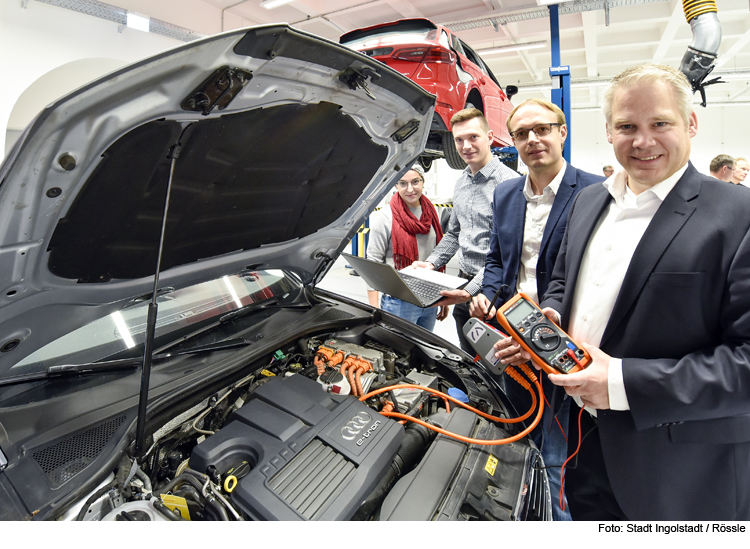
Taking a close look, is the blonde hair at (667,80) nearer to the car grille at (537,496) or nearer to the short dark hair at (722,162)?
the car grille at (537,496)

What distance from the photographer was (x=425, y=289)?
1993 millimetres

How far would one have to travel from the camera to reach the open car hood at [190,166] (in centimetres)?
77

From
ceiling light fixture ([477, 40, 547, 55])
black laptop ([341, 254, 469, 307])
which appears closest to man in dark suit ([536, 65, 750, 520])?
black laptop ([341, 254, 469, 307])

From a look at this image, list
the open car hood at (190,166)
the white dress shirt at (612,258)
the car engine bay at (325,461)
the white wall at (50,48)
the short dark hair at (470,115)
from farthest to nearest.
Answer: the white wall at (50,48), the short dark hair at (470,115), the white dress shirt at (612,258), the car engine bay at (325,461), the open car hood at (190,166)

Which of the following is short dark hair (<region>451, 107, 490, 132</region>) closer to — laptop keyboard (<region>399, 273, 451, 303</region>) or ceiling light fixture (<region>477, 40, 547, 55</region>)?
laptop keyboard (<region>399, 273, 451, 303</region>)

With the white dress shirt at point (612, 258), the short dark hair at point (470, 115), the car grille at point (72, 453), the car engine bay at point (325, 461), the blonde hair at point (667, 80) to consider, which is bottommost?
the car engine bay at point (325, 461)

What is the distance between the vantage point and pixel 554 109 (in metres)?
1.75

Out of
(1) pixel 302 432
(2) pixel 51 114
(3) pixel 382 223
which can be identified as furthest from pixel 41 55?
(1) pixel 302 432

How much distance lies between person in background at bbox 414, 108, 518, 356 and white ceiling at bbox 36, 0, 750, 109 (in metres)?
4.16

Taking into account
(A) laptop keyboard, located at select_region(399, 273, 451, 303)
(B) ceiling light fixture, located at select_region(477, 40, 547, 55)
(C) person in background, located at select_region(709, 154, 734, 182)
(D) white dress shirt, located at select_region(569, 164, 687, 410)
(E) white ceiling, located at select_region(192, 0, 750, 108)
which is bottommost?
(A) laptop keyboard, located at select_region(399, 273, 451, 303)

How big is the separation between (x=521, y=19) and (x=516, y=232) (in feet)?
18.5

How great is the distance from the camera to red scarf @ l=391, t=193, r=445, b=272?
312 cm

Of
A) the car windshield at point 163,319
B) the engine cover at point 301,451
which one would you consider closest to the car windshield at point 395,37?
the car windshield at point 163,319

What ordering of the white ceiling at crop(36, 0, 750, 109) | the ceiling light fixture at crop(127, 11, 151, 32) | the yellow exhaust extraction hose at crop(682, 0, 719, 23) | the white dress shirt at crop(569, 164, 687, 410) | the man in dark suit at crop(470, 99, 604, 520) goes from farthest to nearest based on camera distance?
1. the white ceiling at crop(36, 0, 750, 109)
2. the ceiling light fixture at crop(127, 11, 151, 32)
3. the yellow exhaust extraction hose at crop(682, 0, 719, 23)
4. the man in dark suit at crop(470, 99, 604, 520)
5. the white dress shirt at crop(569, 164, 687, 410)
